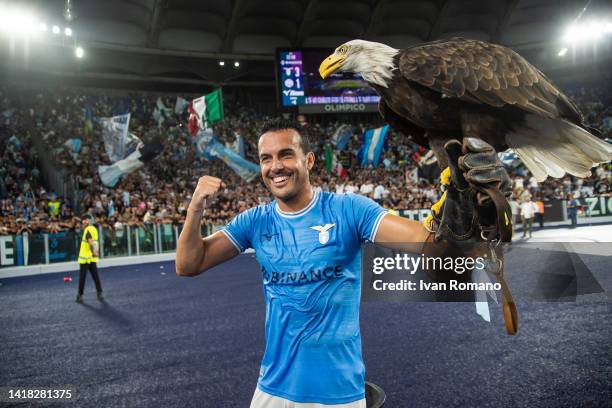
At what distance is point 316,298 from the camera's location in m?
2.12

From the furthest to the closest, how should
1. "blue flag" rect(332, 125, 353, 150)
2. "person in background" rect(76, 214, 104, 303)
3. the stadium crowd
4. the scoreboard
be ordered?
"blue flag" rect(332, 125, 353, 150)
the scoreboard
the stadium crowd
"person in background" rect(76, 214, 104, 303)

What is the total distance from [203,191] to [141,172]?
2102 cm

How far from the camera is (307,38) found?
2978 cm

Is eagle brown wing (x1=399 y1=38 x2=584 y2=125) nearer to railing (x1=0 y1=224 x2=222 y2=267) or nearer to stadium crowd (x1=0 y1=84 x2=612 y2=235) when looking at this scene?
stadium crowd (x1=0 y1=84 x2=612 y2=235)

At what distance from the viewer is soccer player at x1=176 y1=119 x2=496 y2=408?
203cm

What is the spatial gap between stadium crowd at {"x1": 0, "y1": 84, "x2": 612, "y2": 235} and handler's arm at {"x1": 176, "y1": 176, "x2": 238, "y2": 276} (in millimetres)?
11865

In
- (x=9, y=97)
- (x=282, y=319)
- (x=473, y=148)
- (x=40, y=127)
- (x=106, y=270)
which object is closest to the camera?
(x=473, y=148)

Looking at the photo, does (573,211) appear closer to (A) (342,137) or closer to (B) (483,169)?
(A) (342,137)

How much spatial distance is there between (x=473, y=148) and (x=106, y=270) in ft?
52.8

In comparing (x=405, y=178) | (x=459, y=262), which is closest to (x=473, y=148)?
(x=459, y=262)

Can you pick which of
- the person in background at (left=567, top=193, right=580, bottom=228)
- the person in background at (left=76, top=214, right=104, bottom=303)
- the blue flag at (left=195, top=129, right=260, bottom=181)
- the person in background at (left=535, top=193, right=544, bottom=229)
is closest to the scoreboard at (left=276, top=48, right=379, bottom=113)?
the blue flag at (left=195, top=129, right=260, bottom=181)

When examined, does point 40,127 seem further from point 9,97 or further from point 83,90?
point 83,90

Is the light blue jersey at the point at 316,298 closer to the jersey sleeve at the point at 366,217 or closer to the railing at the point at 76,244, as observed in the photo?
the jersey sleeve at the point at 366,217

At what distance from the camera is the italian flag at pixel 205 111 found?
19109 millimetres
